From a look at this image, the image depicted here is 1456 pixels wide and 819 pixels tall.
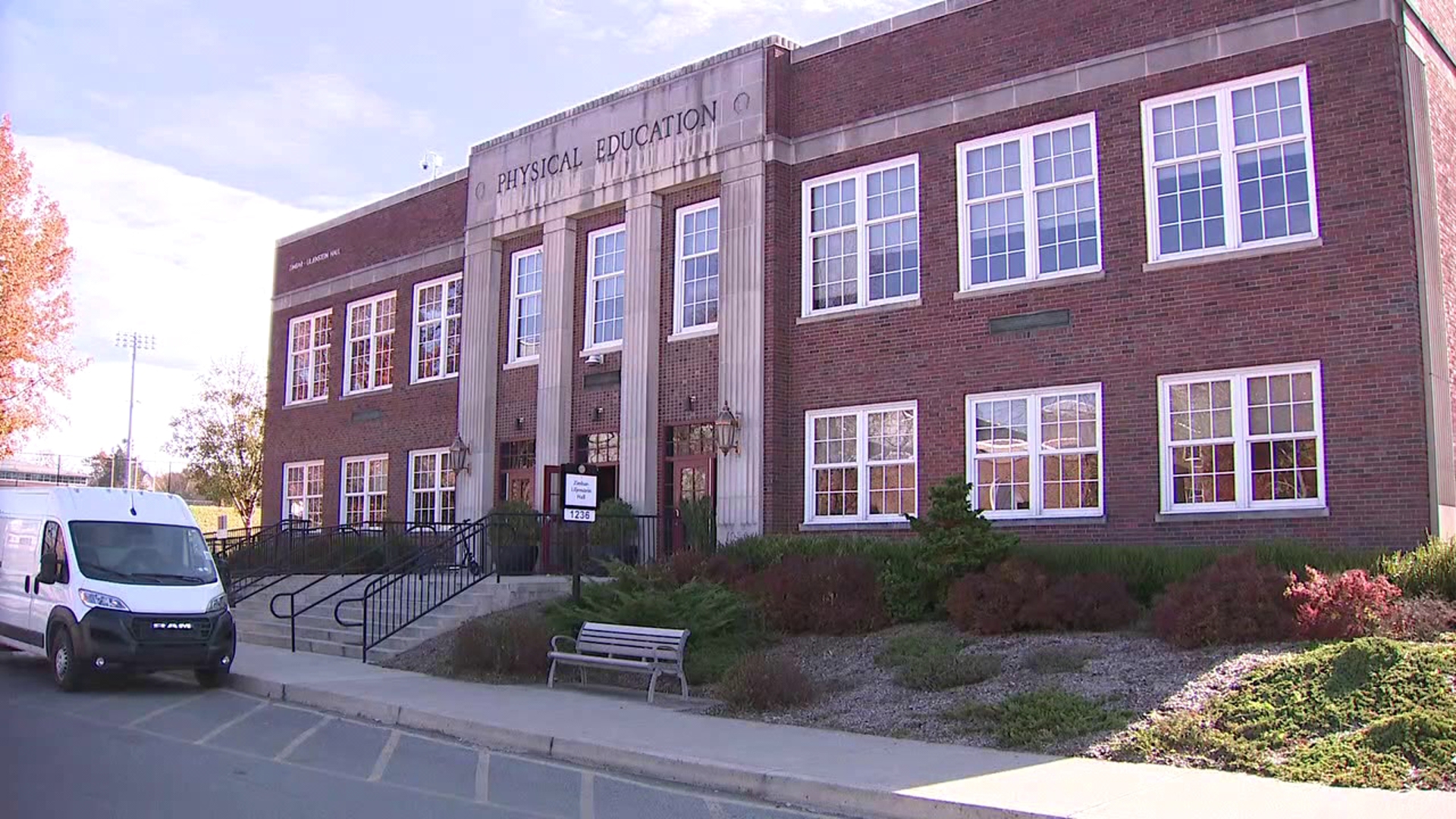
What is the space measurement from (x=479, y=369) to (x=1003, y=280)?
12159 mm

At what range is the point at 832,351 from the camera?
21.3 meters

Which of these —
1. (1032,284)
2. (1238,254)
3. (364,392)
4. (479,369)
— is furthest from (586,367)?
(1238,254)

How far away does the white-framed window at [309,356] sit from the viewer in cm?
3300

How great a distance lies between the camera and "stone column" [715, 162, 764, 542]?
2142 cm

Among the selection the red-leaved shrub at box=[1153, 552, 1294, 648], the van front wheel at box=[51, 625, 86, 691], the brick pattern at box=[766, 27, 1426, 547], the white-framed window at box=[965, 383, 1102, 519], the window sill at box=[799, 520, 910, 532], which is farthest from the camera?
the window sill at box=[799, 520, 910, 532]

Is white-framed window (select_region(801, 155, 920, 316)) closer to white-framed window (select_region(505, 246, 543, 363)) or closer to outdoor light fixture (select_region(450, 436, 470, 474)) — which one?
white-framed window (select_region(505, 246, 543, 363))

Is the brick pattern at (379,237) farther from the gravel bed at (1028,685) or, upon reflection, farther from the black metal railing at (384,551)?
the gravel bed at (1028,685)

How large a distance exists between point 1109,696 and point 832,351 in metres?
10.3

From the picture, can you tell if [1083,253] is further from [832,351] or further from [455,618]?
[455,618]

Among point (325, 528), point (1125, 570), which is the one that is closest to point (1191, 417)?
point (1125, 570)

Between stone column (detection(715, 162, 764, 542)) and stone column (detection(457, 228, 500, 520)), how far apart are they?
665 centimetres

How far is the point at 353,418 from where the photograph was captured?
31219 mm

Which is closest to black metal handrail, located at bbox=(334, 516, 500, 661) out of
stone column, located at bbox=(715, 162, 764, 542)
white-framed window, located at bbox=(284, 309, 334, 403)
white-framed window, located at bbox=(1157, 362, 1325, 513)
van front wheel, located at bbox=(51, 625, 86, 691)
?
van front wheel, located at bbox=(51, 625, 86, 691)

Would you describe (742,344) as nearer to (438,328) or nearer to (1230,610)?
(438,328)
